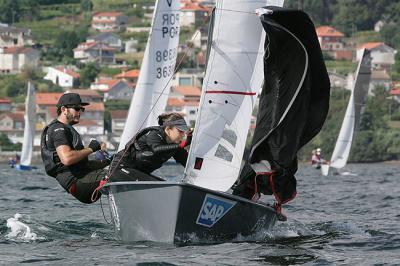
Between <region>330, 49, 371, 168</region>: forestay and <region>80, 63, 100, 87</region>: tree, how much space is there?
10768 centimetres

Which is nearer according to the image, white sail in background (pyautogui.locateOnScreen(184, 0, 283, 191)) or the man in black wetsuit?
white sail in background (pyautogui.locateOnScreen(184, 0, 283, 191))

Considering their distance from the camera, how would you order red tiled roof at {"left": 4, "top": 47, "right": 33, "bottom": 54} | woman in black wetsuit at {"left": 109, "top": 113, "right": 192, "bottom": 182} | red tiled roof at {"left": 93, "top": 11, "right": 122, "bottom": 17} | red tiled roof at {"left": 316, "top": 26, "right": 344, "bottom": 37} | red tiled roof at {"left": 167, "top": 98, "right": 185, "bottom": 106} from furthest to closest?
red tiled roof at {"left": 93, "top": 11, "right": 122, "bottom": 17}, red tiled roof at {"left": 316, "top": 26, "right": 344, "bottom": 37}, red tiled roof at {"left": 4, "top": 47, "right": 33, "bottom": 54}, red tiled roof at {"left": 167, "top": 98, "right": 185, "bottom": 106}, woman in black wetsuit at {"left": 109, "top": 113, "right": 192, "bottom": 182}

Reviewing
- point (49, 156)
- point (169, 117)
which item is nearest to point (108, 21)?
point (49, 156)

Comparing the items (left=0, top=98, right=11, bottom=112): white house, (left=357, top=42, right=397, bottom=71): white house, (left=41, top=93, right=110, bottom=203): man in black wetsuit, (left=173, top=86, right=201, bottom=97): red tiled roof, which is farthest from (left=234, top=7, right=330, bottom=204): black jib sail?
(left=357, top=42, right=397, bottom=71): white house

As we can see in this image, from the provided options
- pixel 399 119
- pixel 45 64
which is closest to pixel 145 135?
pixel 399 119

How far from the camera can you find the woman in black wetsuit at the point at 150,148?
46.4ft

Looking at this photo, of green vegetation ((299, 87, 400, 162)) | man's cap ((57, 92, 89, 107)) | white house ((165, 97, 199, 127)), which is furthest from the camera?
white house ((165, 97, 199, 127))

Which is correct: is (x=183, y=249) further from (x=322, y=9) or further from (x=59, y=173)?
(x=322, y=9)

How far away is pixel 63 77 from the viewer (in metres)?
148

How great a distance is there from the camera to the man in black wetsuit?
1434 cm

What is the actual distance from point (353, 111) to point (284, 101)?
30198mm

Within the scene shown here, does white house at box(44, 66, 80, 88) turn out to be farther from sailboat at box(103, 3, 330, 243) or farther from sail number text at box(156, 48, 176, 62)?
sailboat at box(103, 3, 330, 243)

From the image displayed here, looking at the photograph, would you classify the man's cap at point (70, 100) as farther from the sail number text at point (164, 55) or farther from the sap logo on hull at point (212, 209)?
the sail number text at point (164, 55)

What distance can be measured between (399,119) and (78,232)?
338 ft
